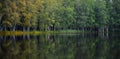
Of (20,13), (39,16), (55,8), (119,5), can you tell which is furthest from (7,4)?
(119,5)

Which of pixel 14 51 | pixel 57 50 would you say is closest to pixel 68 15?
pixel 57 50

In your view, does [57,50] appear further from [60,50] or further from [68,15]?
[68,15]

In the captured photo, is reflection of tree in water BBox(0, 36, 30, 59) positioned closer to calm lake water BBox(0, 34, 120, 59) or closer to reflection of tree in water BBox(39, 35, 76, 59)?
calm lake water BBox(0, 34, 120, 59)

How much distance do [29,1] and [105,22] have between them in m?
29.8

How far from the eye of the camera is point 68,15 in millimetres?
89375

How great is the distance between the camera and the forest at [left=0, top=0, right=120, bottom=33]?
2790 inches

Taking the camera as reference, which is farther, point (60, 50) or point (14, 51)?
point (60, 50)

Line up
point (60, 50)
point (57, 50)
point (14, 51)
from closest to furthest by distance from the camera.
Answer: point (14, 51)
point (57, 50)
point (60, 50)

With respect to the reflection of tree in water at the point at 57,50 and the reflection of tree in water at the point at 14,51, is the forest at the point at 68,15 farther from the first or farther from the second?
the reflection of tree in water at the point at 14,51

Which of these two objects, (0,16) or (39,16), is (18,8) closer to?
(0,16)

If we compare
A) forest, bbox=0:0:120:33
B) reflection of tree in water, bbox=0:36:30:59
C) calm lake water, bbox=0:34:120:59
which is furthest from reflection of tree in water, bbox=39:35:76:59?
forest, bbox=0:0:120:33

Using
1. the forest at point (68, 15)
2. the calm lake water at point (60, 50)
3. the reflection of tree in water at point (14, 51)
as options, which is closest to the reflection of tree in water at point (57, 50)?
the calm lake water at point (60, 50)

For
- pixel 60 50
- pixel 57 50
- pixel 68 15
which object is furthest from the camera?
pixel 68 15

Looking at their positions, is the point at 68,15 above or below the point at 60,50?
above
